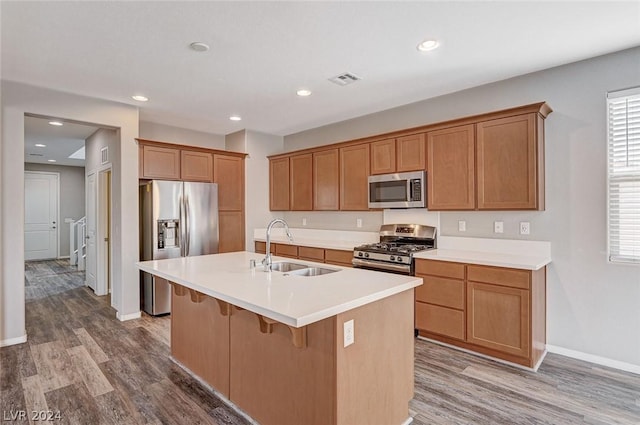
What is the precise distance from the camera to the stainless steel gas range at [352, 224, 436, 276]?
Answer: 3.42m

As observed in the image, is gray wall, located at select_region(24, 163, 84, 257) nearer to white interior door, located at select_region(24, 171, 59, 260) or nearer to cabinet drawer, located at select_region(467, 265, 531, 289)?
white interior door, located at select_region(24, 171, 59, 260)

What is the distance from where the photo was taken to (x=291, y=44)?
102 inches

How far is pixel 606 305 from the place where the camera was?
280cm

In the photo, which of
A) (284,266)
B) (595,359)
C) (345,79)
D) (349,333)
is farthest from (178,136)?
(595,359)

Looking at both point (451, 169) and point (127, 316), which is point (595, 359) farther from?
point (127, 316)

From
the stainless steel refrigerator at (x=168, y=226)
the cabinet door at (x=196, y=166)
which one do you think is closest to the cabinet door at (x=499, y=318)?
the stainless steel refrigerator at (x=168, y=226)

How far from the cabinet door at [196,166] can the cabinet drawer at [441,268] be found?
3.25 m

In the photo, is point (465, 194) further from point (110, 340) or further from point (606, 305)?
point (110, 340)

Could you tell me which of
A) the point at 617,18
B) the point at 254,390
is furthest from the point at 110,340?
the point at 617,18

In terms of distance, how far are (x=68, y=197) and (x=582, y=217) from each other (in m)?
10.9

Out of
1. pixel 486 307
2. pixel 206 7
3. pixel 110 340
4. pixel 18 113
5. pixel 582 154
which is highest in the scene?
pixel 206 7

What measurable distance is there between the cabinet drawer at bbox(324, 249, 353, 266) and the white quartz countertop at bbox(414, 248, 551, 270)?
934 millimetres

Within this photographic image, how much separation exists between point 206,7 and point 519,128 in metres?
2.72

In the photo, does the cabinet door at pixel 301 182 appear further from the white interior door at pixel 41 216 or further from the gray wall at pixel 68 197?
the white interior door at pixel 41 216
